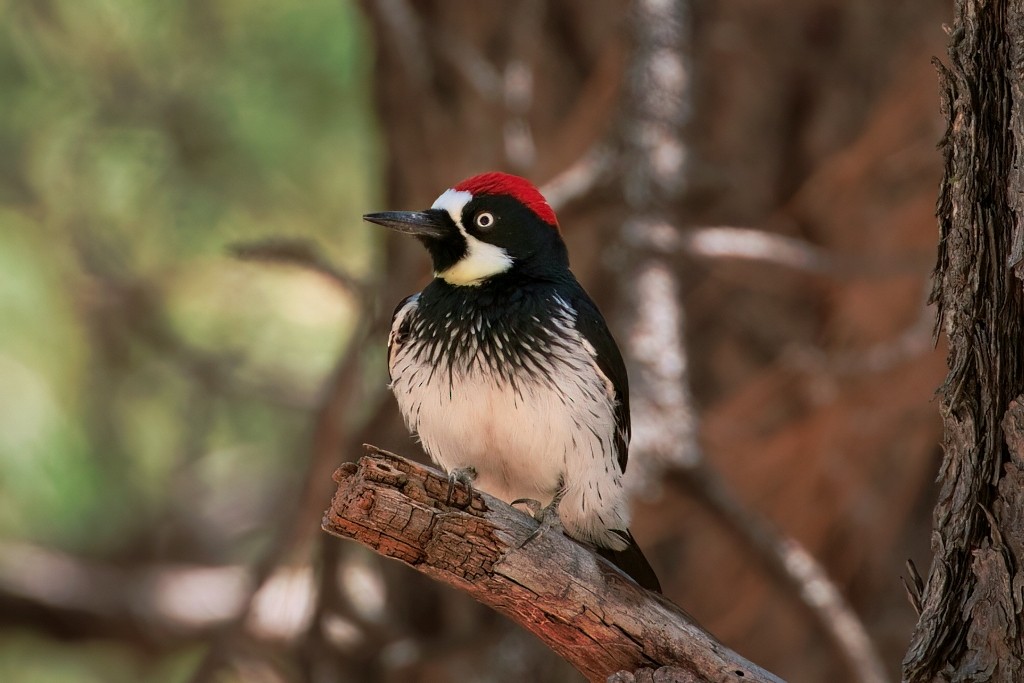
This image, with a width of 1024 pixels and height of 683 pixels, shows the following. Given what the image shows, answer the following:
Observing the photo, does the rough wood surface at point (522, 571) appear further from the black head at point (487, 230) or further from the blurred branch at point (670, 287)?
the blurred branch at point (670, 287)

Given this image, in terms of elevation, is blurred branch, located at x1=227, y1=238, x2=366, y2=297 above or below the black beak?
above

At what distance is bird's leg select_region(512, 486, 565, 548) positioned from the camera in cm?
250

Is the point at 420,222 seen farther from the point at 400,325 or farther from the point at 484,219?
the point at 400,325

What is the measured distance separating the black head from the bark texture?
1.26 meters

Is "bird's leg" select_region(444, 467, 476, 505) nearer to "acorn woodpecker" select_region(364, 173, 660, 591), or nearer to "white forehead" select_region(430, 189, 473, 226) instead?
"acorn woodpecker" select_region(364, 173, 660, 591)

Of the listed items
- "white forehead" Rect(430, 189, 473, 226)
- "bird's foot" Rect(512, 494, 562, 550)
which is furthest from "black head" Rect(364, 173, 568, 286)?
"bird's foot" Rect(512, 494, 562, 550)

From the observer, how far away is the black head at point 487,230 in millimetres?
3238

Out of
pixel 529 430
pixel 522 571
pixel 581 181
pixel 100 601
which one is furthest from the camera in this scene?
pixel 100 601

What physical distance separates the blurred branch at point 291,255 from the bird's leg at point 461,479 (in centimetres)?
101

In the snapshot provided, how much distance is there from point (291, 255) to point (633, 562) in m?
1.46

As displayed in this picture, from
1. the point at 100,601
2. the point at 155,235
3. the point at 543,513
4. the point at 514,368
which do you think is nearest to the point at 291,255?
the point at 514,368

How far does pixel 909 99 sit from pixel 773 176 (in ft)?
2.07

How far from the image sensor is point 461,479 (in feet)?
9.24

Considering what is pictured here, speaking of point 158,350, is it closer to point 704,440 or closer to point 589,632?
point 704,440
